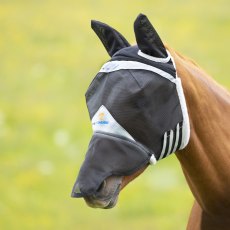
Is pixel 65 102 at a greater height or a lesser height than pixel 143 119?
lesser

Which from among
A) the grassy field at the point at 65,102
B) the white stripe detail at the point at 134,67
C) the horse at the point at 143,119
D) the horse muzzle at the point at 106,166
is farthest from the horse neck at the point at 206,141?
the grassy field at the point at 65,102

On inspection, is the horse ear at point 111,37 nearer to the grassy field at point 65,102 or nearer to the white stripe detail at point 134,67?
the white stripe detail at point 134,67

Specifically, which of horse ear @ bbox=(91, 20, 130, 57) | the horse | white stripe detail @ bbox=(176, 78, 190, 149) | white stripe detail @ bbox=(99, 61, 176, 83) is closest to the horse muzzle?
the horse

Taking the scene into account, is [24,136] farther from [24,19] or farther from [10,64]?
[24,19]

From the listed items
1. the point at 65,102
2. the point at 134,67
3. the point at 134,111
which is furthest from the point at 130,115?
the point at 65,102

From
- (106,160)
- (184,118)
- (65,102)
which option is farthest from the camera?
(65,102)

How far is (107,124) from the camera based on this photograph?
3557 mm

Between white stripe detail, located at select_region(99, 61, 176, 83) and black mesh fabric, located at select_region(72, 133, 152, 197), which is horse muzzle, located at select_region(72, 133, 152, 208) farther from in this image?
white stripe detail, located at select_region(99, 61, 176, 83)

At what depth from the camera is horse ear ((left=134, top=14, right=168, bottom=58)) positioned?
3.53m

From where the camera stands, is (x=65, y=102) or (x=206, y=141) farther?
(x=65, y=102)

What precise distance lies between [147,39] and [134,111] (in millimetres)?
296

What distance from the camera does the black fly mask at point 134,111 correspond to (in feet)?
11.6

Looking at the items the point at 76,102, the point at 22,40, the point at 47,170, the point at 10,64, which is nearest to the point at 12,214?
the point at 47,170

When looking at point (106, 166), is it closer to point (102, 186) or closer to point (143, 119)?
point (102, 186)
